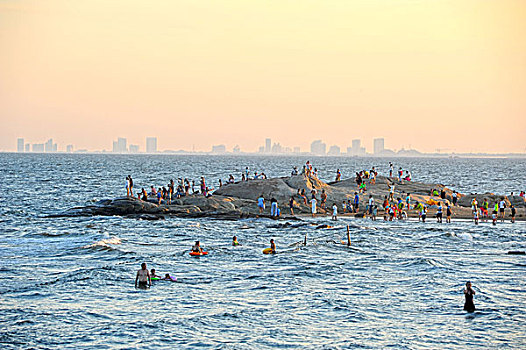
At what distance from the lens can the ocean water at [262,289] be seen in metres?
20.4

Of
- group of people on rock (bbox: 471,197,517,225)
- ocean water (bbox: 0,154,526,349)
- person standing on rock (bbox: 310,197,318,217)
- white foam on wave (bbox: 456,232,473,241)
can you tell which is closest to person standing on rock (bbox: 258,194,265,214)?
person standing on rock (bbox: 310,197,318,217)

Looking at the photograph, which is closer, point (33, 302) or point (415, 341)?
point (415, 341)

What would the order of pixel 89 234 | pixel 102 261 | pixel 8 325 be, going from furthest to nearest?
1. pixel 89 234
2. pixel 102 261
3. pixel 8 325

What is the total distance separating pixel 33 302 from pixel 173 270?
7.69 meters

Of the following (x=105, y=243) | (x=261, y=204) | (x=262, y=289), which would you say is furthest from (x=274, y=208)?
(x=262, y=289)

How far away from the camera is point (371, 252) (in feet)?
115

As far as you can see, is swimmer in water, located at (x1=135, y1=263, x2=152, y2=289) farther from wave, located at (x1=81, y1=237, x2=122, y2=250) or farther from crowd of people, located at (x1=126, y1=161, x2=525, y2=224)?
crowd of people, located at (x1=126, y1=161, x2=525, y2=224)

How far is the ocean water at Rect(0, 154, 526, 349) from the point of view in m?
20.4

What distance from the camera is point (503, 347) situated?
64.1 feet

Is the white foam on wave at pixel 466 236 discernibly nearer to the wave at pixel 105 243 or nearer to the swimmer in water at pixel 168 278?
the swimmer in water at pixel 168 278

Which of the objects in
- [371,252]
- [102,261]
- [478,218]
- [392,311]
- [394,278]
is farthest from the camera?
[478,218]

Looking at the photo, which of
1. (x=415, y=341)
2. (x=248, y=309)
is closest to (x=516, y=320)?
(x=415, y=341)

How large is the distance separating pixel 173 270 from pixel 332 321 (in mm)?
10505

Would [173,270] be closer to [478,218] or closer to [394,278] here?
[394,278]
